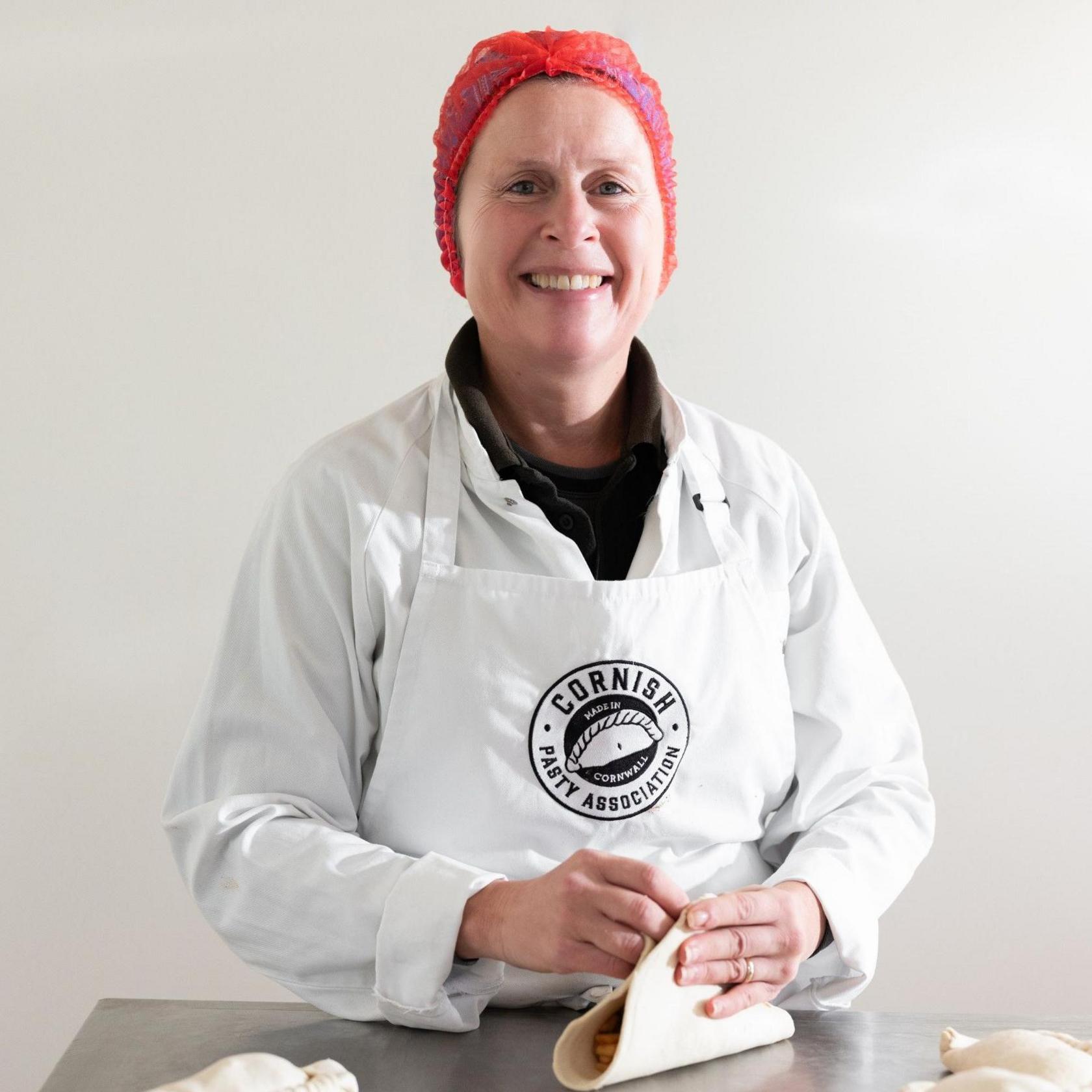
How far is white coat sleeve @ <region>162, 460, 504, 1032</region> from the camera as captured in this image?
45.2 inches

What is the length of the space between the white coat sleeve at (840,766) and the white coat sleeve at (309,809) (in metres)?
0.32

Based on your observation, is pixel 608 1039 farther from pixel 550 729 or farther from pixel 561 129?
pixel 561 129

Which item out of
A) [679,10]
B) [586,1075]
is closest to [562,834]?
[586,1075]

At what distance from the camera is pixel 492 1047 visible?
1.13 m

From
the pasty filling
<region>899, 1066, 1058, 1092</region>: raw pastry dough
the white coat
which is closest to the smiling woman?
the white coat

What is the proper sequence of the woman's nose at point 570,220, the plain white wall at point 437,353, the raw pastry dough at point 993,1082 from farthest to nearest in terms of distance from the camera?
the plain white wall at point 437,353 → the woman's nose at point 570,220 → the raw pastry dough at point 993,1082

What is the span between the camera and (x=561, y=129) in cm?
133

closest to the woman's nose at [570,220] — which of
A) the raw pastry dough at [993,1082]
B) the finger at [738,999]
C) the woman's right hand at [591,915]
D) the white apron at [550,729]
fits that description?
the white apron at [550,729]

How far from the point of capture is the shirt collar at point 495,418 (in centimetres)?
134

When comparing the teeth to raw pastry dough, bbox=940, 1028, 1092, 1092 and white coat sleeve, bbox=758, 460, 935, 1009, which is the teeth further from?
raw pastry dough, bbox=940, 1028, 1092, 1092

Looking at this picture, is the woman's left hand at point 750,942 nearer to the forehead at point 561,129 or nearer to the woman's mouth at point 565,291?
the woman's mouth at point 565,291

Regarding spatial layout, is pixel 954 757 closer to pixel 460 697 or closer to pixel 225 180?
pixel 460 697

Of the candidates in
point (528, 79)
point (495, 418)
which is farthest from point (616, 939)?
point (528, 79)

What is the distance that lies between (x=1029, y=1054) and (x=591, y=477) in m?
0.66
